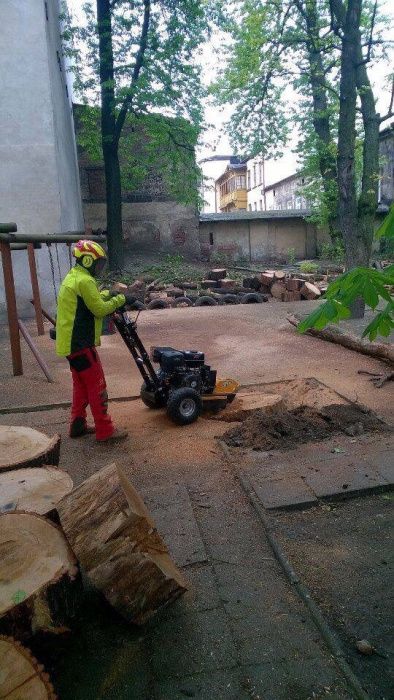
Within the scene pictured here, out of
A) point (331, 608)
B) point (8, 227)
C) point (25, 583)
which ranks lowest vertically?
point (331, 608)

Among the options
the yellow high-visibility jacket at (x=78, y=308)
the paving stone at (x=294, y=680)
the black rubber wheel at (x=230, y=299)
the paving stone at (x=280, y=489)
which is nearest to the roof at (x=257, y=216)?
the black rubber wheel at (x=230, y=299)

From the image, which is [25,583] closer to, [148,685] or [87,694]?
[87,694]

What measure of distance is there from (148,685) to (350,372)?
5.52 metres

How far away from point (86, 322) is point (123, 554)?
2.72 meters

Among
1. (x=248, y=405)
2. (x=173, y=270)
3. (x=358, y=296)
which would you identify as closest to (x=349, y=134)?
(x=248, y=405)

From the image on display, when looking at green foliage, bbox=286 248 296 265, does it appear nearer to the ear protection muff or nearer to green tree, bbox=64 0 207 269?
green tree, bbox=64 0 207 269

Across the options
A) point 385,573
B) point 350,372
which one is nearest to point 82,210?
point 350,372

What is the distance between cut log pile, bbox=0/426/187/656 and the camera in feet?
6.79

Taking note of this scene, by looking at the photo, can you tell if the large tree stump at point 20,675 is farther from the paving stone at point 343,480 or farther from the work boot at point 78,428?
the work boot at point 78,428

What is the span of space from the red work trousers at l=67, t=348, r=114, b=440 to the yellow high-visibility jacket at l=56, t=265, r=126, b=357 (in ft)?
0.31

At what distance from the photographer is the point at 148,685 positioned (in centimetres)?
209

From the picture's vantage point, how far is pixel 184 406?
510 cm

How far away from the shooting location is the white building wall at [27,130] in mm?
11992

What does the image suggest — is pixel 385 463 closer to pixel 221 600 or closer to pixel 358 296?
pixel 221 600
